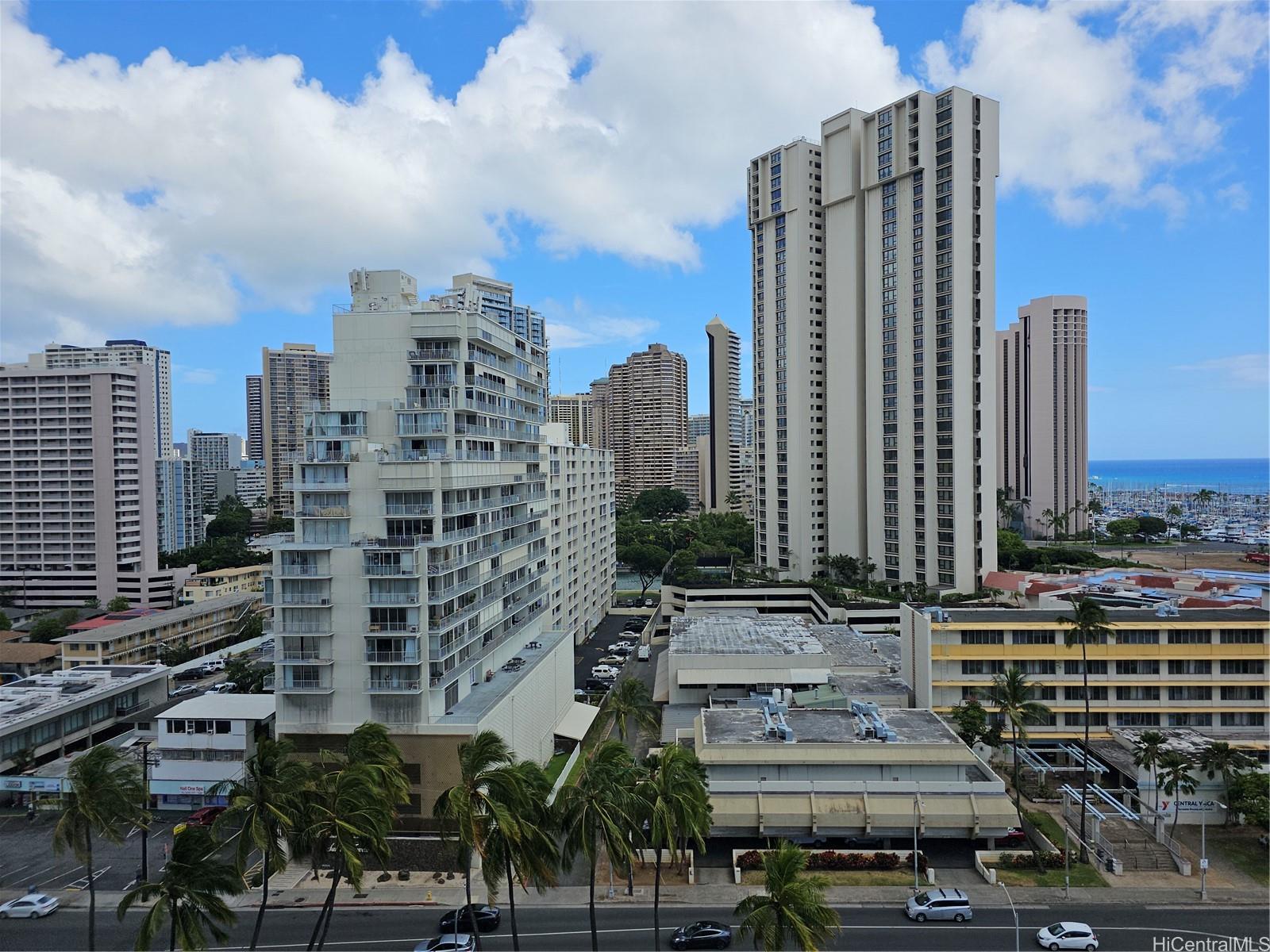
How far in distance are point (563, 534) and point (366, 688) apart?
42327 mm

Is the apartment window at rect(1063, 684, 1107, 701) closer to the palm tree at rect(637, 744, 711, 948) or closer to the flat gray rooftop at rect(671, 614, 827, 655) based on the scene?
the flat gray rooftop at rect(671, 614, 827, 655)

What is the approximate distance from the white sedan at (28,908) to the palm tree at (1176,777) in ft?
181

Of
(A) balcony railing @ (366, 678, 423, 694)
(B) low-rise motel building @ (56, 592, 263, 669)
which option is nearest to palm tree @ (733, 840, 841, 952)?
(A) balcony railing @ (366, 678, 423, 694)

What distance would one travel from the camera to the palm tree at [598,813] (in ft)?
95.0

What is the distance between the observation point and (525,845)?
28469 mm

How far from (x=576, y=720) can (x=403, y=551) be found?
23626mm

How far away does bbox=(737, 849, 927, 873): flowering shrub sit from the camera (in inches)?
1510

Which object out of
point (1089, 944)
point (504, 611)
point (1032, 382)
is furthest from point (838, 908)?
point (1032, 382)

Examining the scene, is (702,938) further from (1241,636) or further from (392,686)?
(1241,636)

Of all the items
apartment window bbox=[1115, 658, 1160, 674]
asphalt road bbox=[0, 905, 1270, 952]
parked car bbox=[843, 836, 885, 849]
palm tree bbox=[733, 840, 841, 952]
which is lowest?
asphalt road bbox=[0, 905, 1270, 952]

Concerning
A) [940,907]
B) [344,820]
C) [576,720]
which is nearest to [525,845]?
[344,820]

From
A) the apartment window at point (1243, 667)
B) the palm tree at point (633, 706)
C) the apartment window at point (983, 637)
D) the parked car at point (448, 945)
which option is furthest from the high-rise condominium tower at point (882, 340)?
the parked car at point (448, 945)

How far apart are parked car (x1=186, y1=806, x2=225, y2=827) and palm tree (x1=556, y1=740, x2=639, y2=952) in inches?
994

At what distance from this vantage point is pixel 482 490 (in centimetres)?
4891
